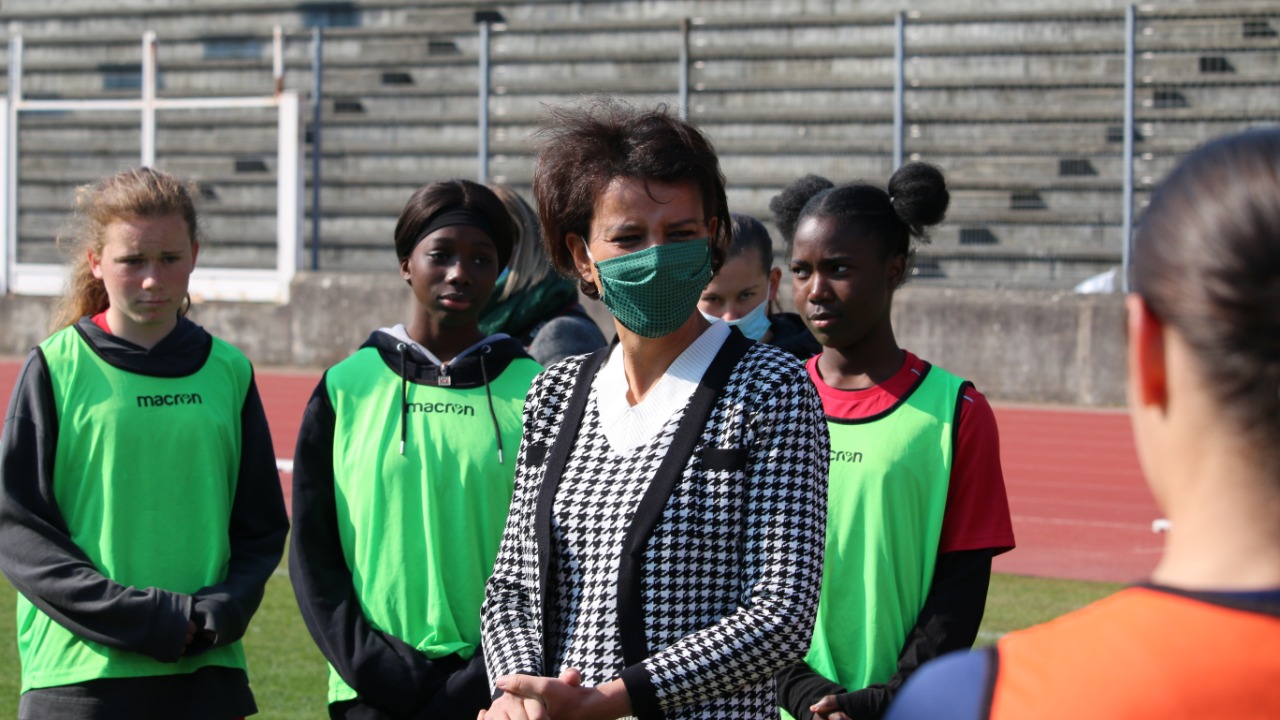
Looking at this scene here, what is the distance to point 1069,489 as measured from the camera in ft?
36.0

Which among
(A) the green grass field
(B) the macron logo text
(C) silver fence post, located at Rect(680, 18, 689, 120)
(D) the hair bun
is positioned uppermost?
(C) silver fence post, located at Rect(680, 18, 689, 120)

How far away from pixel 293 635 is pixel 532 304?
9.40 feet

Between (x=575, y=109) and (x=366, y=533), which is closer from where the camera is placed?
(x=575, y=109)

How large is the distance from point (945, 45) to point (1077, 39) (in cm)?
155

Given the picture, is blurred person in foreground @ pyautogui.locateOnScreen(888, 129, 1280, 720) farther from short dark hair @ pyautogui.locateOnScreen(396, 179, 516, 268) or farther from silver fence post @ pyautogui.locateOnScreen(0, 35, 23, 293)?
silver fence post @ pyautogui.locateOnScreen(0, 35, 23, 293)

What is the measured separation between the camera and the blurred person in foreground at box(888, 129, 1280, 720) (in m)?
1.18

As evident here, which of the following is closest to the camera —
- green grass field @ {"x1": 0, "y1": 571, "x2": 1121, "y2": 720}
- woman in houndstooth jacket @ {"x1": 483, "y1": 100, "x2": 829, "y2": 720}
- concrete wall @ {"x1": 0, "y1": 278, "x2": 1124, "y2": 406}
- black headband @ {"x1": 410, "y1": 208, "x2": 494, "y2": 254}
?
woman in houndstooth jacket @ {"x1": 483, "y1": 100, "x2": 829, "y2": 720}

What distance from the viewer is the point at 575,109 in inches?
109

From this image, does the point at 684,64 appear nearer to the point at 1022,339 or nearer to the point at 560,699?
the point at 1022,339

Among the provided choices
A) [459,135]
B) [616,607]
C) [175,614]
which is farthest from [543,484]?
[459,135]

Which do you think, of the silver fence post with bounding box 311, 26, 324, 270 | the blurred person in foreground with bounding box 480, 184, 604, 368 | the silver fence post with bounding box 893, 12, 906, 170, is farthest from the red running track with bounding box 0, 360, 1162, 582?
the blurred person in foreground with bounding box 480, 184, 604, 368

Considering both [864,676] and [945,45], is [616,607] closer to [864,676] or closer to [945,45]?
[864,676]

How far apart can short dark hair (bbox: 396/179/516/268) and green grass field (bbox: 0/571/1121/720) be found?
2.42 meters

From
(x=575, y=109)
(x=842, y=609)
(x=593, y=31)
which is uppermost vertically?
(x=593, y=31)
